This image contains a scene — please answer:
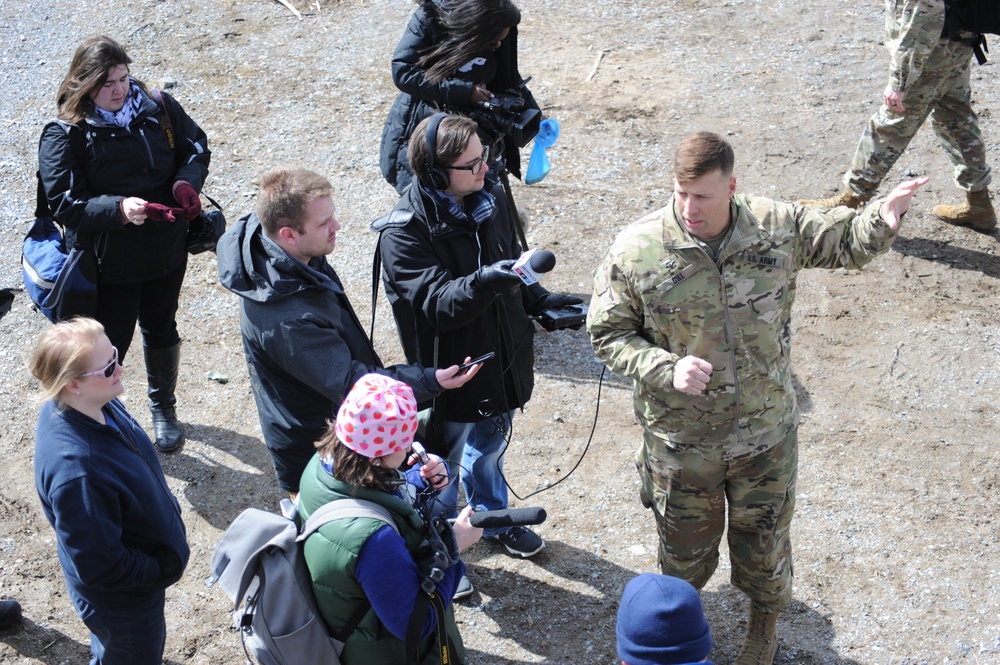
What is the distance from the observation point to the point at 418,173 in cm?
413

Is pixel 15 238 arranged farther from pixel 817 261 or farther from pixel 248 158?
pixel 817 261

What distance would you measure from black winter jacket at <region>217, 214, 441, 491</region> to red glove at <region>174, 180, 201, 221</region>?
53.2 inches

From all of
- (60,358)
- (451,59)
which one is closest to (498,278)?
(60,358)

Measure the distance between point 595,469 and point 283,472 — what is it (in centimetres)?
208

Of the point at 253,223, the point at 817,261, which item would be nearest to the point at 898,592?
the point at 817,261

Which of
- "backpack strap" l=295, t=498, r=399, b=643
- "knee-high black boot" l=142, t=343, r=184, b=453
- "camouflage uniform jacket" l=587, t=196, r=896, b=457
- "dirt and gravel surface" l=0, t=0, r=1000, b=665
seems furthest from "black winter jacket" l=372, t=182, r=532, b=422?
"knee-high black boot" l=142, t=343, r=184, b=453

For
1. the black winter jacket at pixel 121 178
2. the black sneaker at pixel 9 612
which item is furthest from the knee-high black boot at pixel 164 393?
the black sneaker at pixel 9 612

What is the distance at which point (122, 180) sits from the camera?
5.08 m

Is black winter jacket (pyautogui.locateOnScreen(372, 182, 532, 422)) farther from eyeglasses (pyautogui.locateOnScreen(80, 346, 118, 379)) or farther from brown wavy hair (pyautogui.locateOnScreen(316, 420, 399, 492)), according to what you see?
eyeglasses (pyautogui.locateOnScreen(80, 346, 118, 379))

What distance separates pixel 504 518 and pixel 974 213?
5.32 m

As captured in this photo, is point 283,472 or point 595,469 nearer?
point 283,472

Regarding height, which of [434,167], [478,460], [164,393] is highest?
[434,167]

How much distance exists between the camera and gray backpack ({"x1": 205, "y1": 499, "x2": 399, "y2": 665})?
3.10 m

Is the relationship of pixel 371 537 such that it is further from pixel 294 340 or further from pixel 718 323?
pixel 718 323
